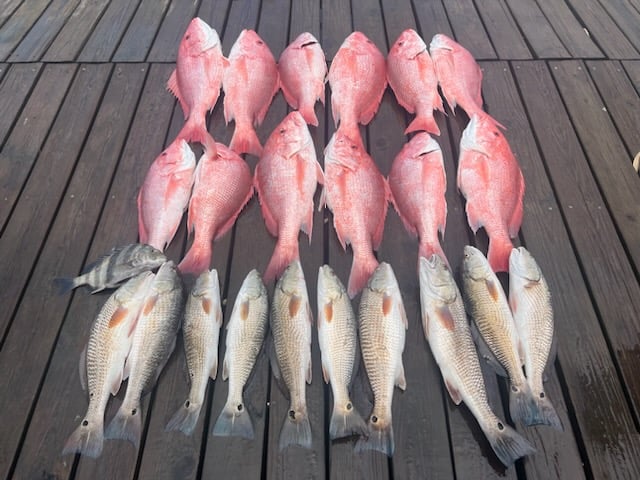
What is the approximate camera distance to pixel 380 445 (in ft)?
6.28

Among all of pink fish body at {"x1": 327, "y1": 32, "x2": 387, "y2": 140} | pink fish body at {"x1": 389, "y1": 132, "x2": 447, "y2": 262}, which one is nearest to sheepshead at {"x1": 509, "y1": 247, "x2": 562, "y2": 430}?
pink fish body at {"x1": 389, "y1": 132, "x2": 447, "y2": 262}

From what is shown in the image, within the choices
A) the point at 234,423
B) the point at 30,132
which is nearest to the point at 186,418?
the point at 234,423

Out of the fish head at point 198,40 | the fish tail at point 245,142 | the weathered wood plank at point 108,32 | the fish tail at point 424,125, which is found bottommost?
the fish tail at point 424,125

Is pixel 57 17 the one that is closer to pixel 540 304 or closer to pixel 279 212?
pixel 279 212

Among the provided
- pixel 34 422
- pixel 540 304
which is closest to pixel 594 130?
pixel 540 304

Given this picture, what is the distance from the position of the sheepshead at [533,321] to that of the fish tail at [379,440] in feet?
1.86

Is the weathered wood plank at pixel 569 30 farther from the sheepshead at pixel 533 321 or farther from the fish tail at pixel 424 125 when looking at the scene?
the sheepshead at pixel 533 321

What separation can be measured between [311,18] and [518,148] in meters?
2.13

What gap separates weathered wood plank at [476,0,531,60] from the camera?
12.0 feet

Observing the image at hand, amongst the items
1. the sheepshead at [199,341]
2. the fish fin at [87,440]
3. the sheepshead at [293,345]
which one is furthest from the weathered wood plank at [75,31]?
the fish fin at [87,440]

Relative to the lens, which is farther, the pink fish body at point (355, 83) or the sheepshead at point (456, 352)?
the pink fish body at point (355, 83)

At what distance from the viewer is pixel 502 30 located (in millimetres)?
3893

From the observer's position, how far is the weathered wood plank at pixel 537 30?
12.0 ft

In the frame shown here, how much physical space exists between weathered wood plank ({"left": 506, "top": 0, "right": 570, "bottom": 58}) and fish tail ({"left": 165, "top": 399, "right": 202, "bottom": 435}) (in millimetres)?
3410
